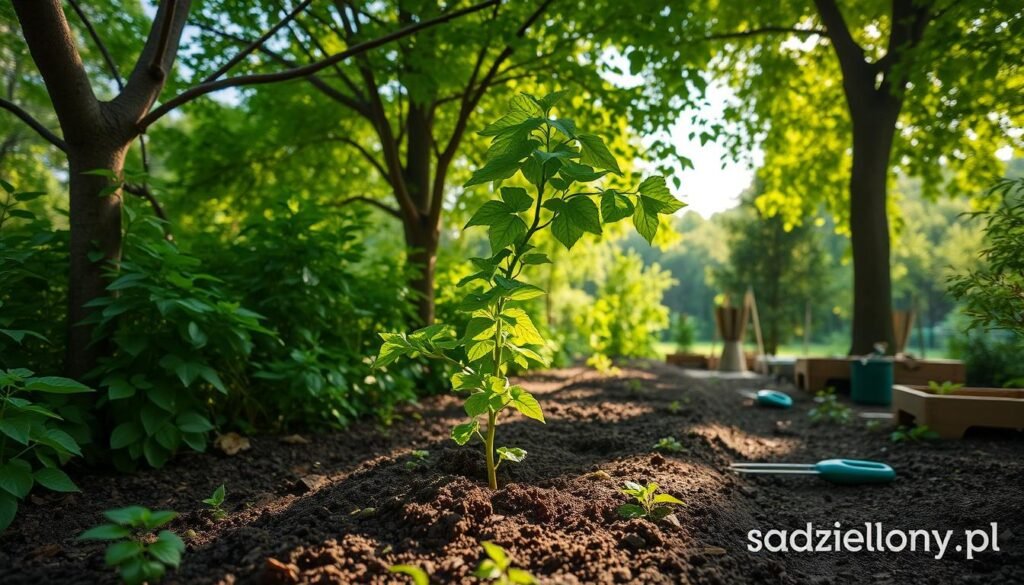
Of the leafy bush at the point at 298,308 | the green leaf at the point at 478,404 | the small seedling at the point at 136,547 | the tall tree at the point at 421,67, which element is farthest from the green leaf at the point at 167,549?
the tall tree at the point at 421,67

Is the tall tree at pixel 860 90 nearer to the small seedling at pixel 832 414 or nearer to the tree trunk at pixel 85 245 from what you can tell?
the small seedling at pixel 832 414

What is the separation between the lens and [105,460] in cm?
269

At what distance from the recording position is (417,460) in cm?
269

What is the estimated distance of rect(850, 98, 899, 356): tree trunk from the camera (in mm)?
7246

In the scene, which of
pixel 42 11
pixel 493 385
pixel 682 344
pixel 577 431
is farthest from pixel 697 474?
pixel 682 344

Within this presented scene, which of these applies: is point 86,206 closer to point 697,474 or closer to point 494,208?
point 494,208

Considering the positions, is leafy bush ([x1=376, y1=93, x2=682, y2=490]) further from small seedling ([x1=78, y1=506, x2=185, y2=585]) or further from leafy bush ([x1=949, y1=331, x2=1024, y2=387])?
leafy bush ([x1=949, y1=331, x2=1024, y2=387])

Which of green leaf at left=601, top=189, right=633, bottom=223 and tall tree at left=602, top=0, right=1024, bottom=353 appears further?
tall tree at left=602, top=0, right=1024, bottom=353

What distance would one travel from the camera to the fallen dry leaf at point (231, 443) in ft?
10.2

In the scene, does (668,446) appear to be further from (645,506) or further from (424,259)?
(424,259)

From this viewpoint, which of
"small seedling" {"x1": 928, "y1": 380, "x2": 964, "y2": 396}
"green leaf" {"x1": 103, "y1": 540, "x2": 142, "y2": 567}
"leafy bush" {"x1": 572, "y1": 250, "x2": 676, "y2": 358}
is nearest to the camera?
"green leaf" {"x1": 103, "y1": 540, "x2": 142, "y2": 567}

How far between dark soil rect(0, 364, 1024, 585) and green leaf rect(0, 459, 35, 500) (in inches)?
7.2

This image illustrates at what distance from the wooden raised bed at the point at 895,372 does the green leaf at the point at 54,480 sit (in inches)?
261

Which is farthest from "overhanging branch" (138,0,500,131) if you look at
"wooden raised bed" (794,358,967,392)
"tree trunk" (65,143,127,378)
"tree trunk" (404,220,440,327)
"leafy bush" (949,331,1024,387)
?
"leafy bush" (949,331,1024,387)
